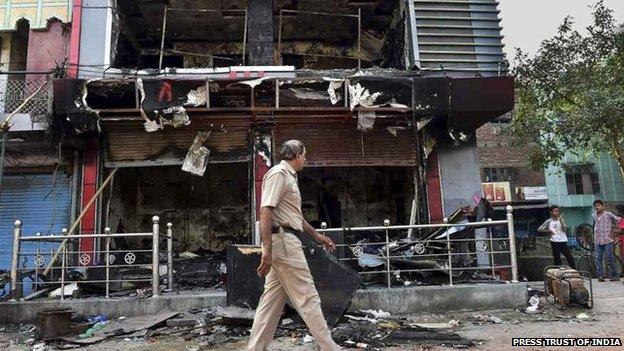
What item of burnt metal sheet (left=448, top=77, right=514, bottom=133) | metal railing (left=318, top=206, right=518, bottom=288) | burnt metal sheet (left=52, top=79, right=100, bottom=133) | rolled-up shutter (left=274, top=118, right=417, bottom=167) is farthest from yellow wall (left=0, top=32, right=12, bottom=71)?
burnt metal sheet (left=448, top=77, right=514, bottom=133)

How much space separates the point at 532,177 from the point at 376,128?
22.8m

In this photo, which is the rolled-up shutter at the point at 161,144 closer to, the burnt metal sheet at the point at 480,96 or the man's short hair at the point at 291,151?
the burnt metal sheet at the point at 480,96

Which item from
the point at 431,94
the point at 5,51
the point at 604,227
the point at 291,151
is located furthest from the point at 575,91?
the point at 5,51

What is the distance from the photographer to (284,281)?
4.13 m

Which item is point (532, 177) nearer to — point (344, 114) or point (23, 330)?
point (344, 114)

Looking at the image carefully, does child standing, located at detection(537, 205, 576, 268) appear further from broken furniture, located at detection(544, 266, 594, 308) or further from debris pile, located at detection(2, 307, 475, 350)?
debris pile, located at detection(2, 307, 475, 350)

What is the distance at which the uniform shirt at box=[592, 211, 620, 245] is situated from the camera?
9.88m

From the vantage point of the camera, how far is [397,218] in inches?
464

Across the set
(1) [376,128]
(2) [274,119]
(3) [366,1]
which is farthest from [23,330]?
(3) [366,1]

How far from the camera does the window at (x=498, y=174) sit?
28156mm

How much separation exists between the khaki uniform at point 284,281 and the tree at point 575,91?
12.2m

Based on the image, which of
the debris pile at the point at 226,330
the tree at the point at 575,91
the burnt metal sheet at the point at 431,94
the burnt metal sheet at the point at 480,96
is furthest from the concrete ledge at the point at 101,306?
the tree at the point at 575,91

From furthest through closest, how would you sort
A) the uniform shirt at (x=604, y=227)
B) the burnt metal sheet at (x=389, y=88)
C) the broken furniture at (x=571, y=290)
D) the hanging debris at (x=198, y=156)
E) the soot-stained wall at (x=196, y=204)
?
1. the soot-stained wall at (x=196, y=204)
2. the uniform shirt at (x=604, y=227)
3. the hanging debris at (x=198, y=156)
4. the burnt metal sheet at (x=389, y=88)
5. the broken furniture at (x=571, y=290)

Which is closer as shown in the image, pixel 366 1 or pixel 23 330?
pixel 23 330
